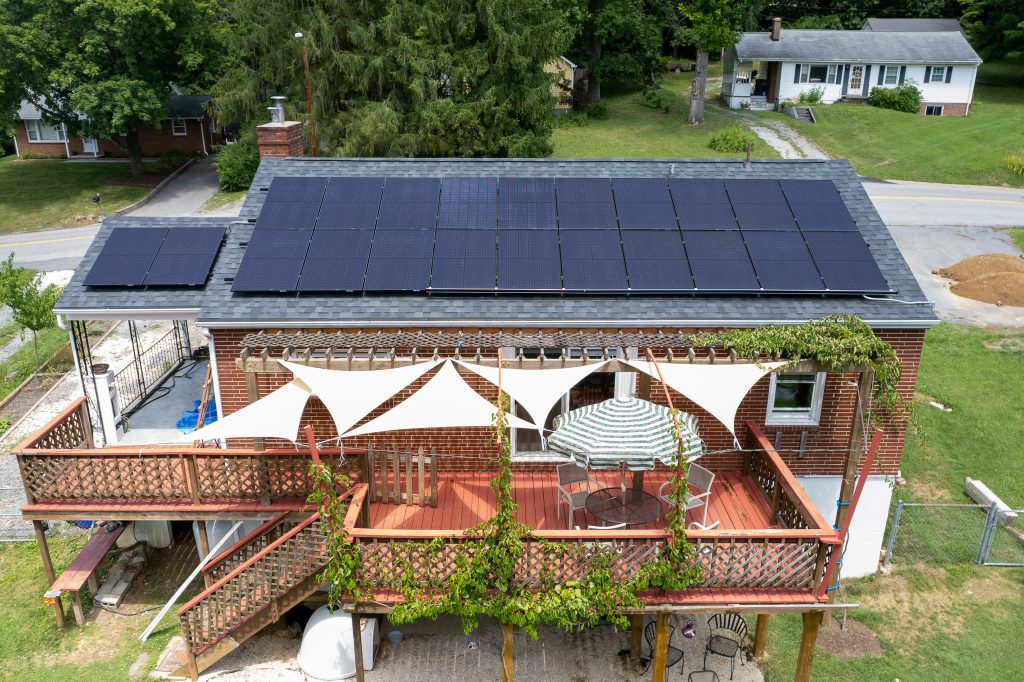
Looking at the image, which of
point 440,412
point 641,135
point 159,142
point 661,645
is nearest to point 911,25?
point 641,135

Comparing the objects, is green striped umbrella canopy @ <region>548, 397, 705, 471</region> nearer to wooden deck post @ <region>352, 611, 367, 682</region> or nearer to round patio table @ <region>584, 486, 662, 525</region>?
round patio table @ <region>584, 486, 662, 525</region>

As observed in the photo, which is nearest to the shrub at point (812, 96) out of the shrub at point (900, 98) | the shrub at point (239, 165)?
the shrub at point (900, 98)

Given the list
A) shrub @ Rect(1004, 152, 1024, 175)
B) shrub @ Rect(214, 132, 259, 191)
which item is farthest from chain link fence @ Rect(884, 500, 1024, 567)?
shrub @ Rect(214, 132, 259, 191)

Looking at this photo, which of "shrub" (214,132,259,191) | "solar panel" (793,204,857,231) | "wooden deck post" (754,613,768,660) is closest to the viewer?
"wooden deck post" (754,613,768,660)

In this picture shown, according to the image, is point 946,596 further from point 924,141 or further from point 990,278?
point 924,141

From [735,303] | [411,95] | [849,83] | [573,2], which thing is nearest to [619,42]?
[573,2]

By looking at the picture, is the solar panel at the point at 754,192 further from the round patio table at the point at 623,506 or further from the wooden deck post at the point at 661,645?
the wooden deck post at the point at 661,645
